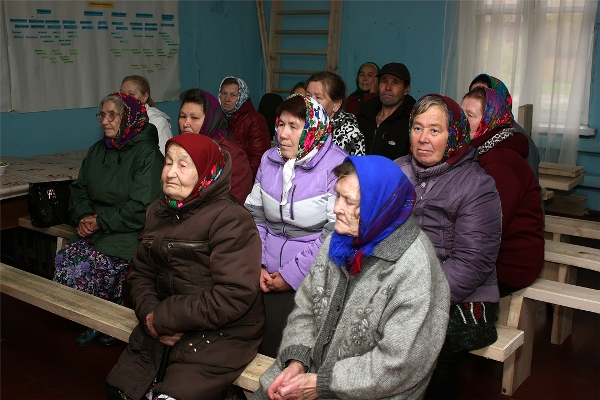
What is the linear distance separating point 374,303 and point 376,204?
28cm

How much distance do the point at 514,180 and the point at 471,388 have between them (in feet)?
3.48

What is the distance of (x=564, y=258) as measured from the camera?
313 cm

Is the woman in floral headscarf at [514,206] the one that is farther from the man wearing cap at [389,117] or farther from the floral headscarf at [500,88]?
the man wearing cap at [389,117]

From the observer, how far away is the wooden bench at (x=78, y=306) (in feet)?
7.91

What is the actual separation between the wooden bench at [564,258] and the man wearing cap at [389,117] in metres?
1.01

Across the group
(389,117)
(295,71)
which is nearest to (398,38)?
(295,71)

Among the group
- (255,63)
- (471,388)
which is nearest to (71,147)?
(255,63)

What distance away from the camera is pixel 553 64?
582 centimetres

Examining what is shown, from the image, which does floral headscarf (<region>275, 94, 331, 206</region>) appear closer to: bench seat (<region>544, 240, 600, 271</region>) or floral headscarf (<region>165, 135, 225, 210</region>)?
floral headscarf (<region>165, 135, 225, 210</region>)

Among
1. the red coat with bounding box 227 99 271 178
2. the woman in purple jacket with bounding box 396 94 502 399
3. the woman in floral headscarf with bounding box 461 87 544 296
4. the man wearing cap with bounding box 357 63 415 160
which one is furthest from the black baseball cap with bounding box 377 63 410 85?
the woman in purple jacket with bounding box 396 94 502 399

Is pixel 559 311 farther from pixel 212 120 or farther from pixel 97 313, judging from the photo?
pixel 97 313

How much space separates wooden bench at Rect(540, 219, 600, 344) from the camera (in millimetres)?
3115

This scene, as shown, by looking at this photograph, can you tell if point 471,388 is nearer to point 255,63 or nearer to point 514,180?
point 514,180

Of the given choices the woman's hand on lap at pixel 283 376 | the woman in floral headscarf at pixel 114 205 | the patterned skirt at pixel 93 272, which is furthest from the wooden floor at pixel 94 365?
the woman's hand on lap at pixel 283 376
